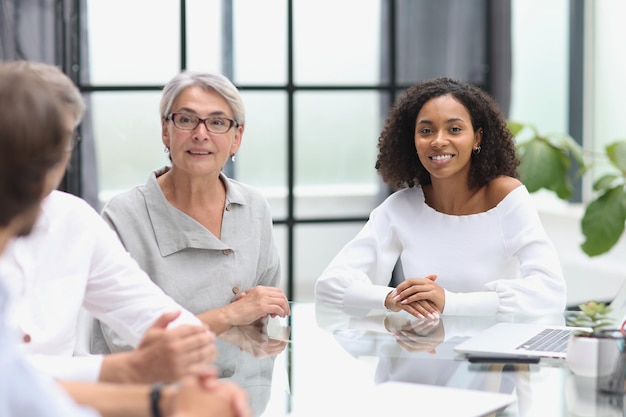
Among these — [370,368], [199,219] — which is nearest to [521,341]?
[370,368]

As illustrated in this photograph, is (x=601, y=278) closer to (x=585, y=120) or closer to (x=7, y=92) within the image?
(x=585, y=120)

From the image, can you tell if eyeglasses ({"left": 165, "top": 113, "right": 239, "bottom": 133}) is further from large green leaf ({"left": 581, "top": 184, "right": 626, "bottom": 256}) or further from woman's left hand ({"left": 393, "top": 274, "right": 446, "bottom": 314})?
large green leaf ({"left": 581, "top": 184, "right": 626, "bottom": 256})

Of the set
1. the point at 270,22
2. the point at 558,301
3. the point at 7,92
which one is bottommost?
the point at 558,301

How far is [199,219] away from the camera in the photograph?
8.72 feet

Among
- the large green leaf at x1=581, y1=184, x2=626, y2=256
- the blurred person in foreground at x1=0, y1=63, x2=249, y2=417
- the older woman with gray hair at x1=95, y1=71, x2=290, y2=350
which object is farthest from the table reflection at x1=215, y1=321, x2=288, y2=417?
the large green leaf at x1=581, y1=184, x2=626, y2=256

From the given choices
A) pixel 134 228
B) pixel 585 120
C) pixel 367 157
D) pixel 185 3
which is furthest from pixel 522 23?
pixel 134 228

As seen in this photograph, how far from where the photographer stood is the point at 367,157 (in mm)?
5059

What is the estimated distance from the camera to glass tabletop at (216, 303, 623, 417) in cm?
166

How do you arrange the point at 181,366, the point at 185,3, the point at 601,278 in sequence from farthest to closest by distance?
the point at 601,278
the point at 185,3
the point at 181,366

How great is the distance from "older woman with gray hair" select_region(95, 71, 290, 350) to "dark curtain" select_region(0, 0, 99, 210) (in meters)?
1.87

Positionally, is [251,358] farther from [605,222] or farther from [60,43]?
[60,43]

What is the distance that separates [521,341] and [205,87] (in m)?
1.14

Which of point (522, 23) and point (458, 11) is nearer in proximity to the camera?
point (458, 11)

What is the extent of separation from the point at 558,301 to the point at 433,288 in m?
0.39
